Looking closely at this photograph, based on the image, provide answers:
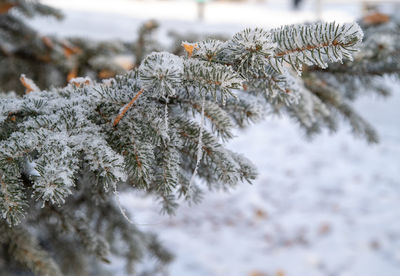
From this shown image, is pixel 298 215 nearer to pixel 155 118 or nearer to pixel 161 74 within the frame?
pixel 155 118

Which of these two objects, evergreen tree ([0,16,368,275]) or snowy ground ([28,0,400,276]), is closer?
evergreen tree ([0,16,368,275])

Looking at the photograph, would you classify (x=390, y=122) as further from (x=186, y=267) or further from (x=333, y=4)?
(x=333, y=4)

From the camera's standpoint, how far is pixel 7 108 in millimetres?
686

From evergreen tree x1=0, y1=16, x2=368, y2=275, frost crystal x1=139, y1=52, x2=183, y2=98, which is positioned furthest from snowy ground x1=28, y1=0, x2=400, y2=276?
frost crystal x1=139, y1=52, x2=183, y2=98

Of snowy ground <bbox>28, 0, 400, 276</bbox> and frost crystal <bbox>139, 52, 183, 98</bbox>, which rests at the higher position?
snowy ground <bbox>28, 0, 400, 276</bbox>

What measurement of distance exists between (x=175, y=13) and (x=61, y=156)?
39.0ft

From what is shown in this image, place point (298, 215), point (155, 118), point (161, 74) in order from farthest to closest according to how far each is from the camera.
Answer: point (298, 215) < point (155, 118) < point (161, 74)

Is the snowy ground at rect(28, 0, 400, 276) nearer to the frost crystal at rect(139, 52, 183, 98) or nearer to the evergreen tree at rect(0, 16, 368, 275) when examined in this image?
the evergreen tree at rect(0, 16, 368, 275)

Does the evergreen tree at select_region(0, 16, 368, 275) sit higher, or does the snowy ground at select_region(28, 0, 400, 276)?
the snowy ground at select_region(28, 0, 400, 276)

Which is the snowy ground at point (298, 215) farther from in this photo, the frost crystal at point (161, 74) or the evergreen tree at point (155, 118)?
the frost crystal at point (161, 74)

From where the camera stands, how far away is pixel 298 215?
11.6ft

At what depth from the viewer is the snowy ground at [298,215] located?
2.85 m

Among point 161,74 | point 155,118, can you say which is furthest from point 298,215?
point 161,74

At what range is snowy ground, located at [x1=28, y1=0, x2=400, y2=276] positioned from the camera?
285 centimetres
